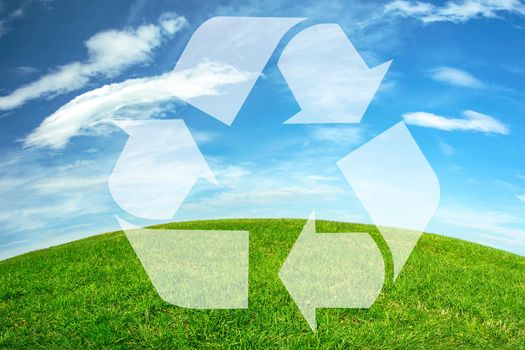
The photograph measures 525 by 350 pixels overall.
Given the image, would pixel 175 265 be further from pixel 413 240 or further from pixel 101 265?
pixel 413 240

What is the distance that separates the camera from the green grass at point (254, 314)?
8188mm

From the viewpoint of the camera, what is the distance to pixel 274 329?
8.31 metres
